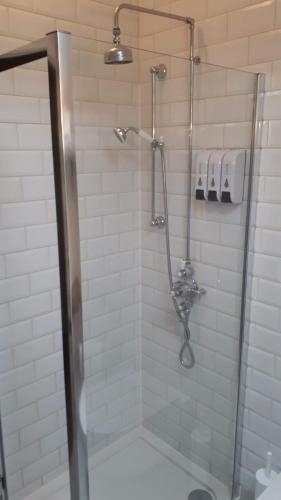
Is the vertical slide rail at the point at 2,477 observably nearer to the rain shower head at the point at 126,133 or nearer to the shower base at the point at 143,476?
the shower base at the point at 143,476

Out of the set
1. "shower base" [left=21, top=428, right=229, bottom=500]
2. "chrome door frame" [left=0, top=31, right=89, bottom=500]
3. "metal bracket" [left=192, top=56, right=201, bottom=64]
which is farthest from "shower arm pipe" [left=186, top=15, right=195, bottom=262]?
"shower base" [left=21, top=428, right=229, bottom=500]

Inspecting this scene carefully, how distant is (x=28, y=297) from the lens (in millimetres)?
1836

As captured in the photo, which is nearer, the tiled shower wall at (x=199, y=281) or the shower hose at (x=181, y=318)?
the tiled shower wall at (x=199, y=281)

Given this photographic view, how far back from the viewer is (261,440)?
182 cm

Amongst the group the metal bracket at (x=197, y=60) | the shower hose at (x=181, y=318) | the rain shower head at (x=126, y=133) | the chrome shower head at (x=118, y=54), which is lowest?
the shower hose at (x=181, y=318)

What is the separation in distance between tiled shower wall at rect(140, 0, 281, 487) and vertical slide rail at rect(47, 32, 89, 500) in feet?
2.79

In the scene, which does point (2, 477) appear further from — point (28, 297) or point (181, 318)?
point (181, 318)

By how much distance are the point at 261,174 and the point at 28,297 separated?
111 cm

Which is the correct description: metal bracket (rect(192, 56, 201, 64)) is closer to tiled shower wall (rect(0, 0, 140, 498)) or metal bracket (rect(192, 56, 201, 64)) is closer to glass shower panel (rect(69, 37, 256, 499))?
glass shower panel (rect(69, 37, 256, 499))

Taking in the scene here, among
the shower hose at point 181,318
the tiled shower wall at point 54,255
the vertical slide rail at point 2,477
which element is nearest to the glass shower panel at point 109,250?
the tiled shower wall at point 54,255

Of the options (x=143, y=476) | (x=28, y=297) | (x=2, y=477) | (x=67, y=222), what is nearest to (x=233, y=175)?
(x=67, y=222)

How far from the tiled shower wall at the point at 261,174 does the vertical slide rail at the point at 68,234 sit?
0.85 m

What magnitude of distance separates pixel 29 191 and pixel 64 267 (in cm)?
79

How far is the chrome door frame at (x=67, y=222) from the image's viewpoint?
3.18ft
